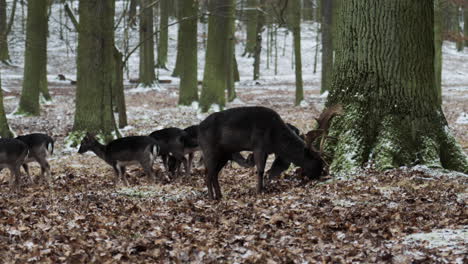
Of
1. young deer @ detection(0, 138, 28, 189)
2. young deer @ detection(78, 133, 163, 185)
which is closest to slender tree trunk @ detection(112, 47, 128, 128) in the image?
young deer @ detection(78, 133, 163, 185)

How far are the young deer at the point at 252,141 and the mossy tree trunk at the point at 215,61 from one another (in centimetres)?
1512

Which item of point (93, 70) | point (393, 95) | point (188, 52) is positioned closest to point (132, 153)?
point (393, 95)

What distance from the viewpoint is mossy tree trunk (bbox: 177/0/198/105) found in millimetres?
26641

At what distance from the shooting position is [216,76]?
994 inches

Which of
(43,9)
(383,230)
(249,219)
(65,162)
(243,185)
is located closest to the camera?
(383,230)

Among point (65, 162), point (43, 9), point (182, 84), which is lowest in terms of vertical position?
point (65, 162)

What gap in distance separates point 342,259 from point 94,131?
1278cm

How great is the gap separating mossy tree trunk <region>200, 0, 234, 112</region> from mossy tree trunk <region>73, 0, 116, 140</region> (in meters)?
7.73

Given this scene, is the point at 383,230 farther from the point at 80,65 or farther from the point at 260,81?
the point at 260,81

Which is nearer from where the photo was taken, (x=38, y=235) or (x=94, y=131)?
(x=38, y=235)

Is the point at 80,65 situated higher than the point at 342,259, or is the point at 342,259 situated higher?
the point at 80,65

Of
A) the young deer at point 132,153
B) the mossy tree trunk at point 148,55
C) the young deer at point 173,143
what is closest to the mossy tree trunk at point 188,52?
the mossy tree trunk at point 148,55

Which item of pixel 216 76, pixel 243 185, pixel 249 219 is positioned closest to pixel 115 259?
pixel 249 219

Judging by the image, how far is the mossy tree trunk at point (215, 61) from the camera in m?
25.0
